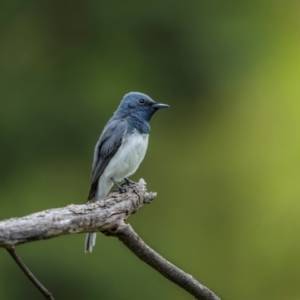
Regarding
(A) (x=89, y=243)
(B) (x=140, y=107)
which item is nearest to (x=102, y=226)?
(A) (x=89, y=243)

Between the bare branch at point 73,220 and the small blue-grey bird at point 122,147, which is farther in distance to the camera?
the small blue-grey bird at point 122,147

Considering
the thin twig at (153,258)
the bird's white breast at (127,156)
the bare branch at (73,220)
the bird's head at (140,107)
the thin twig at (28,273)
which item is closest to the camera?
the thin twig at (28,273)

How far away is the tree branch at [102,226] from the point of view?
2.89 m

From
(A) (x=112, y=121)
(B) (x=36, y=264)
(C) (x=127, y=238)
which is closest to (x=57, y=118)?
(B) (x=36, y=264)

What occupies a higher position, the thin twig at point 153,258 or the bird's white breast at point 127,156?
the bird's white breast at point 127,156

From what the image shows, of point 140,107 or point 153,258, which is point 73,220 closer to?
point 153,258

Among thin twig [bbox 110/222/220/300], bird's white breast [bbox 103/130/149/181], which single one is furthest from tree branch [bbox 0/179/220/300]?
bird's white breast [bbox 103/130/149/181]

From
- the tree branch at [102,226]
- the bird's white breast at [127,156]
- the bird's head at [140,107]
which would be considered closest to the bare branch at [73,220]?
the tree branch at [102,226]

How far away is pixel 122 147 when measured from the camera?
5.04 metres

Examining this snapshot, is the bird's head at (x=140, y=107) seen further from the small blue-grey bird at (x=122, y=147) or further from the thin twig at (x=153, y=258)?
the thin twig at (x=153, y=258)

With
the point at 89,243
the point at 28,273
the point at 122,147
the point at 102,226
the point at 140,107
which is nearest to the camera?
the point at 28,273

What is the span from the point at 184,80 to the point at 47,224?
19.7ft

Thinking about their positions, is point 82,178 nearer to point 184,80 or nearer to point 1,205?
point 1,205

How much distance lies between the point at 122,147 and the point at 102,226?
1.57 metres
